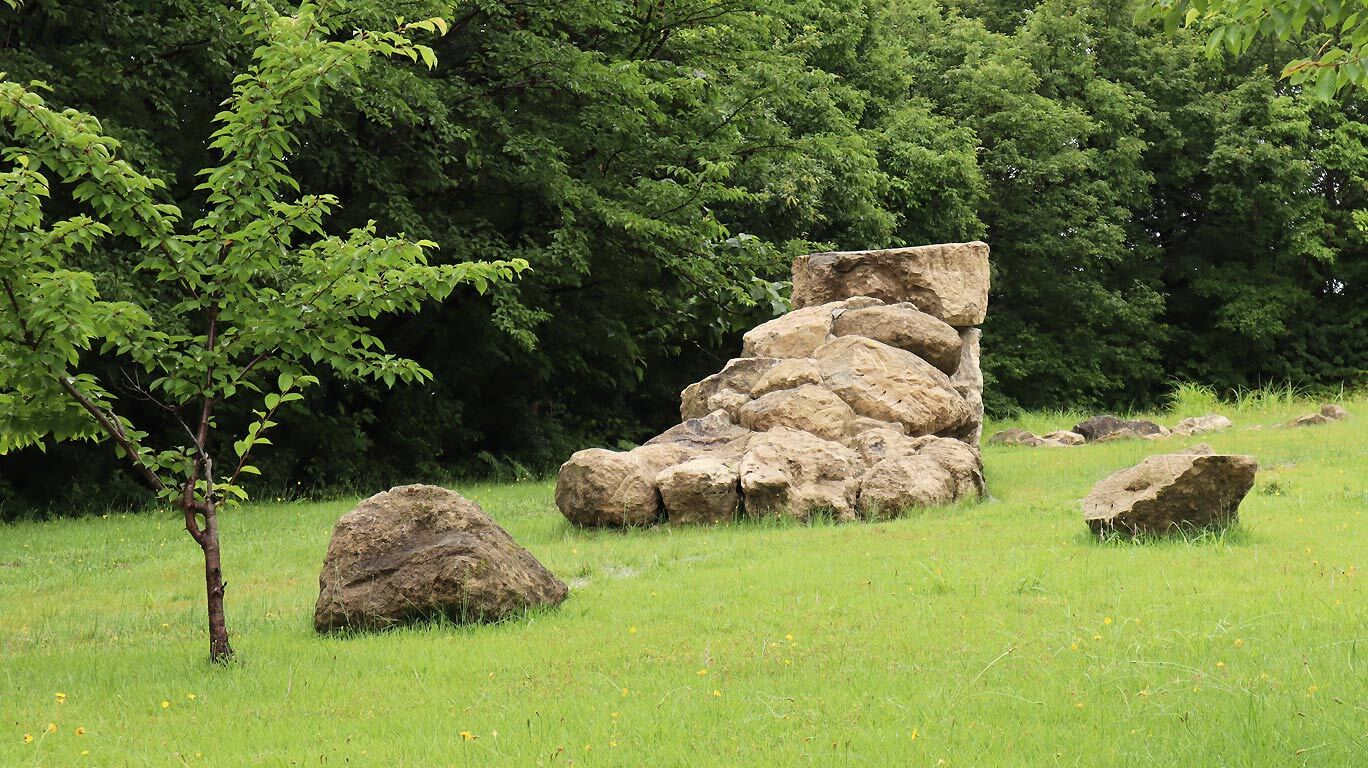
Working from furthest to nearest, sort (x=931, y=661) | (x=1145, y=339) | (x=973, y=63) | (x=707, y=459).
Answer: (x=1145, y=339) → (x=973, y=63) → (x=707, y=459) → (x=931, y=661)

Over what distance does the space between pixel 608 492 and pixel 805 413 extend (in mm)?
2581

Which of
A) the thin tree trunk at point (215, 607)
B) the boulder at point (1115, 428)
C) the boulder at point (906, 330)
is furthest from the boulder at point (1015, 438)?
the thin tree trunk at point (215, 607)

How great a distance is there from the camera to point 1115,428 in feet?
68.9

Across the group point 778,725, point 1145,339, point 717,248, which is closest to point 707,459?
point 778,725

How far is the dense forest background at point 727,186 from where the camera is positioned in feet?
61.9

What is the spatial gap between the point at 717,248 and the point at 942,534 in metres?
11.5

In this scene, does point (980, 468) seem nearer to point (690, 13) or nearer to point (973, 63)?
point (690, 13)

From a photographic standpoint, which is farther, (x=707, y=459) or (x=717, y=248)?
(x=717, y=248)

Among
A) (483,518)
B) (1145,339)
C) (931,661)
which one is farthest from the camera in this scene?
(1145,339)

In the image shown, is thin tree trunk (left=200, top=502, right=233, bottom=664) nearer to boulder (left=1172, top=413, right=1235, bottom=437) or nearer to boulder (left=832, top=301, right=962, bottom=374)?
boulder (left=832, top=301, right=962, bottom=374)

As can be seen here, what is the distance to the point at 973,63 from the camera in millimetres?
34500

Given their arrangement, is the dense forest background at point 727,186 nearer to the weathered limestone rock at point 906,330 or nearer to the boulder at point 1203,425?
the weathered limestone rock at point 906,330

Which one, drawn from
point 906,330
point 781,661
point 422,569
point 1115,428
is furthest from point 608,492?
point 1115,428

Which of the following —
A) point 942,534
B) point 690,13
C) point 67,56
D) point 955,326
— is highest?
point 690,13
